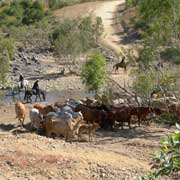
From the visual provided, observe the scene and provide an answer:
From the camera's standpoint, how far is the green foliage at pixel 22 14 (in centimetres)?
6106

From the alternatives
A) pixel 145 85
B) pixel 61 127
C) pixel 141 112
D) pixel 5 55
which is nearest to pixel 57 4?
pixel 5 55

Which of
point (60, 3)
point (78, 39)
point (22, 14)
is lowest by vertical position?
point (78, 39)

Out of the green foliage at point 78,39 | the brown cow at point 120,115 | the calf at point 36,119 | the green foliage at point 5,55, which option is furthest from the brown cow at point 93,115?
the green foliage at point 78,39

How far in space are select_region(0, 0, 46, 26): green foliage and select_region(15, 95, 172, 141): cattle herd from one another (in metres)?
41.6

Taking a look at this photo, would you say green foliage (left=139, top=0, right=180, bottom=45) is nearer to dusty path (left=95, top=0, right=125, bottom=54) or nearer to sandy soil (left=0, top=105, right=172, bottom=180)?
sandy soil (left=0, top=105, right=172, bottom=180)

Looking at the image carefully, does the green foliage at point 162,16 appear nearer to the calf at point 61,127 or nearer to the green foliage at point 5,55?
the calf at point 61,127

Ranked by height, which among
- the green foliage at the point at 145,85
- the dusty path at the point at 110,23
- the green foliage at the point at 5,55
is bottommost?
the green foliage at the point at 145,85

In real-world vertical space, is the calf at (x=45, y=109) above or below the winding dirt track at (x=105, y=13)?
below

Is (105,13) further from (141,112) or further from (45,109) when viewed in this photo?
(141,112)

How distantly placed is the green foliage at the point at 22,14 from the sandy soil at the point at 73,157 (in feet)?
147

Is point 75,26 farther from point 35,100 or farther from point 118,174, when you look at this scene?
point 118,174

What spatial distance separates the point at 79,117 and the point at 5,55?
59.4ft

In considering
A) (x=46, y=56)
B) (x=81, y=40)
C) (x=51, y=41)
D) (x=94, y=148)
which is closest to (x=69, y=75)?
(x=81, y=40)

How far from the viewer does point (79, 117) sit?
17781 mm
